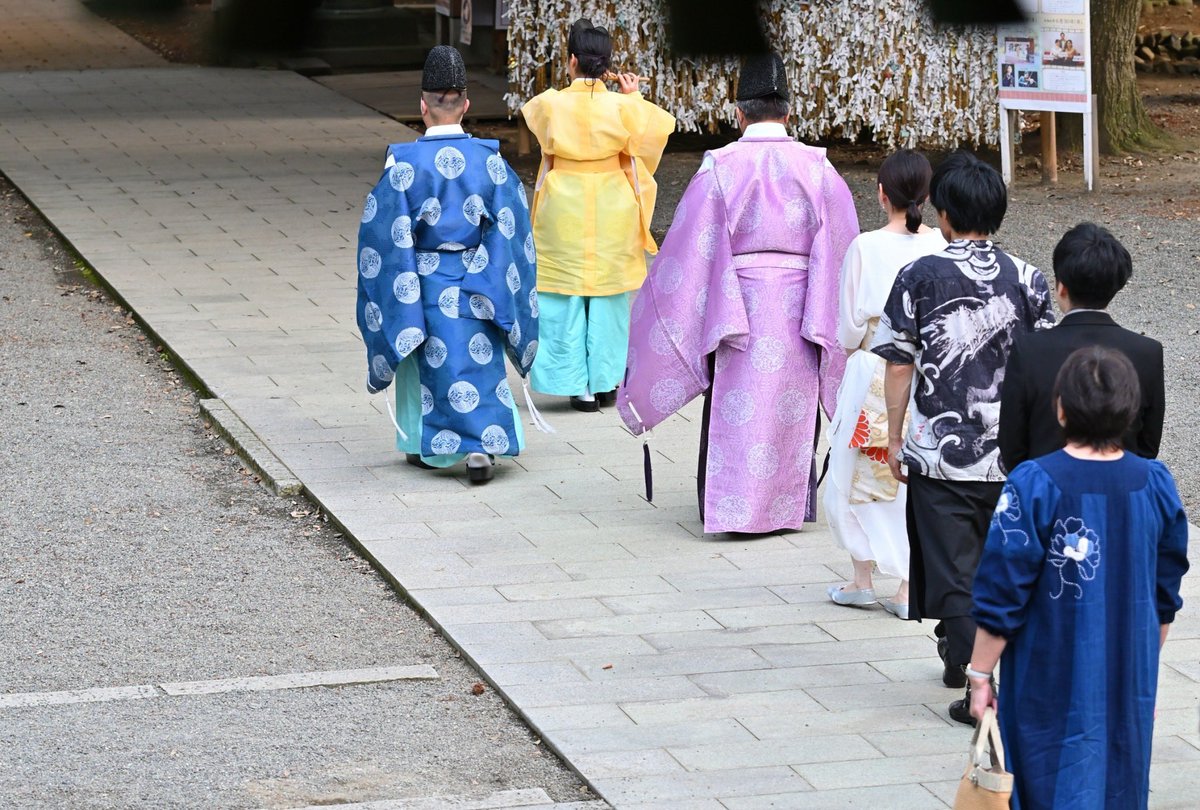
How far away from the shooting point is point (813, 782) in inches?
149

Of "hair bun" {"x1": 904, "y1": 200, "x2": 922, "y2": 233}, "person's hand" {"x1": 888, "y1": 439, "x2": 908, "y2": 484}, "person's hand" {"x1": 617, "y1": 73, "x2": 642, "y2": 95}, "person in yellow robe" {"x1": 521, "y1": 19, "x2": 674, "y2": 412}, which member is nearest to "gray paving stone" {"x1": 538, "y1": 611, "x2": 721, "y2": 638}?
"person's hand" {"x1": 888, "y1": 439, "x2": 908, "y2": 484}

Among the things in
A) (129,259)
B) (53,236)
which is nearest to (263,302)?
(129,259)

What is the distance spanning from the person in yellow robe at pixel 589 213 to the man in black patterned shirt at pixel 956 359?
2.50 metres

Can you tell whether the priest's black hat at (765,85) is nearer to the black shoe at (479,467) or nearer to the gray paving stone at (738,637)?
the gray paving stone at (738,637)

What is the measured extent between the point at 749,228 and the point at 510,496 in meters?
1.37

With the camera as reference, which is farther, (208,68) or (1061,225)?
(1061,225)

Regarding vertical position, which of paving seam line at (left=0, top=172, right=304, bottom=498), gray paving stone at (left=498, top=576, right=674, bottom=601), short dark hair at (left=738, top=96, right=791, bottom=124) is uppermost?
short dark hair at (left=738, top=96, right=791, bottom=124)

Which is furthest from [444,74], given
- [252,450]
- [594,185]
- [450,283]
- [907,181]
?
[907,181]

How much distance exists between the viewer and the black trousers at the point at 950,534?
3.94 meters

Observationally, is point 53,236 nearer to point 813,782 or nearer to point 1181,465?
point 1181,465

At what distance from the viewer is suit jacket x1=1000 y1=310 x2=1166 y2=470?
3367 millimetres

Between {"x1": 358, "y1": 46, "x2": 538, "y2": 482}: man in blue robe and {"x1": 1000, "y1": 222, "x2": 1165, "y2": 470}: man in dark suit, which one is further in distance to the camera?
{"x1": 358, "y1": 46, "x2": 538, "y2": 482}: man in blue robe

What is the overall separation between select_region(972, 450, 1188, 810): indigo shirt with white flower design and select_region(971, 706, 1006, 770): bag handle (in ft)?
0.32

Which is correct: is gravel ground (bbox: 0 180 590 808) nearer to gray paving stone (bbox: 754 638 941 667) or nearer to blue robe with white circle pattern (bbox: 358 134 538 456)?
blue robe with white circle pattern (bbox: 358 134 538 456)
